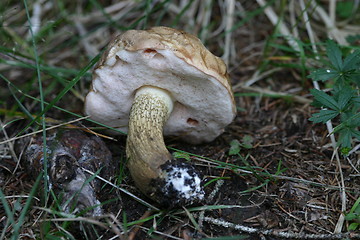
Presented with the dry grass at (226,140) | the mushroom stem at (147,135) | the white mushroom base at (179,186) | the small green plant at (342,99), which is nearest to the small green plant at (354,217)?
the dry grass at (226,140)

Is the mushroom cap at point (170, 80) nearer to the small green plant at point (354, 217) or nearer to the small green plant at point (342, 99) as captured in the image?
the small green plant at point (342, 99)

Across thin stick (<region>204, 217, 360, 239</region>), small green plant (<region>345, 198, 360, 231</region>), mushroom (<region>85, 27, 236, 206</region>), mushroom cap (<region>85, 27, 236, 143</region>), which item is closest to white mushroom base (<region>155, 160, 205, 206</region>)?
mushroom (<region>85, 27, 236, 206</region>)

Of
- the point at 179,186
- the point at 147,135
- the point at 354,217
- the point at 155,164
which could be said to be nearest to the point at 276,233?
the point at 354,217

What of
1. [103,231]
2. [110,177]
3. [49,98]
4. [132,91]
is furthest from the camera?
[49,98]

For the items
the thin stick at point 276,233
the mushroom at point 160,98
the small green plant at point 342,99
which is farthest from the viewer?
the small green plant at point 342,99

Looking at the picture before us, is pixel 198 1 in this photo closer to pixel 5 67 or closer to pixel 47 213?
pixel 5 67

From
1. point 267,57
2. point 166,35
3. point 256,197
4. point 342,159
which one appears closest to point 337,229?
point 256,197

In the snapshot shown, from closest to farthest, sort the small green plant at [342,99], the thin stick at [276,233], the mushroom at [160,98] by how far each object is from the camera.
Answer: the thin stick at [276,233] < the mushroom at [160,98] < the small green plant at [342,99]

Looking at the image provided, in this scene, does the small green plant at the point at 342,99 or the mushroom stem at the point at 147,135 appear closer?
the mushroom stem at the point at 147,135
